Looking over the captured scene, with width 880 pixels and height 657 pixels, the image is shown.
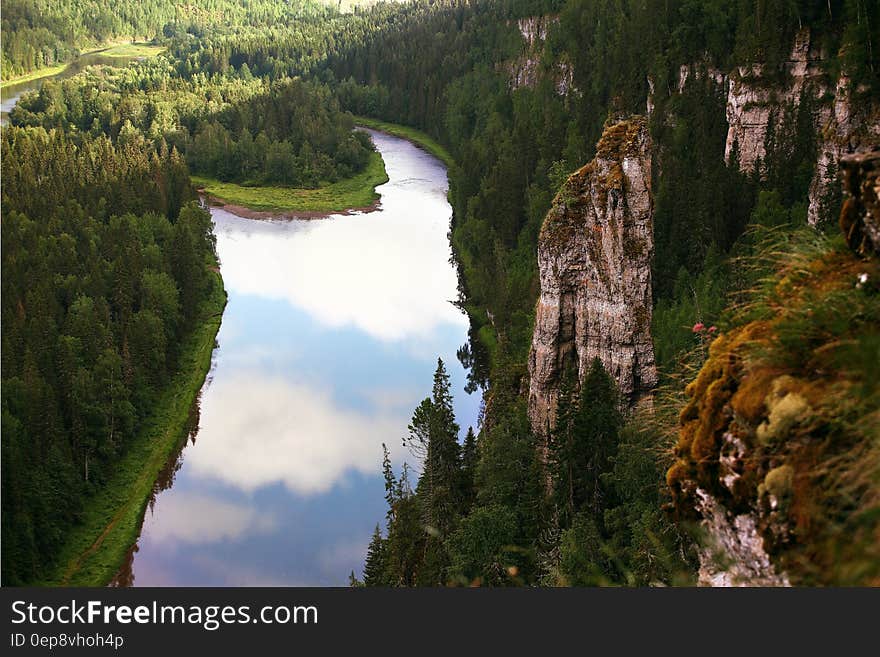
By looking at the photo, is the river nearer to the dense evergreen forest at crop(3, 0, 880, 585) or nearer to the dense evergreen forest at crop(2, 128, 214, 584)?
the dense evergreen forest at crop(3, 0, 880, 585)

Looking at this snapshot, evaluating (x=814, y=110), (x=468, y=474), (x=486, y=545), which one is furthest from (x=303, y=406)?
(x=814, y=110)

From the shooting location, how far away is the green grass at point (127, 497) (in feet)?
139

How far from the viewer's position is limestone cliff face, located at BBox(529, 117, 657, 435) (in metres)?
34.6

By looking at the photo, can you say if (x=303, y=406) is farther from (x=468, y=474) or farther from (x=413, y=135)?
(x=413, y=135)

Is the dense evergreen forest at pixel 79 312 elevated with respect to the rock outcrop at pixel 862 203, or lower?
lower

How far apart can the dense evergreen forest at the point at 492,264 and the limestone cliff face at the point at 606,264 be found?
239cm

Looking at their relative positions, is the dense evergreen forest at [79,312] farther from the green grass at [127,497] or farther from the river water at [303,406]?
the river water at [303,406]

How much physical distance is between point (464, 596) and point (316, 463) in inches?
1722

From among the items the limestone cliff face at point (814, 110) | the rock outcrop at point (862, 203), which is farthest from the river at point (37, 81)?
the rock outcrop at point (862, 203)

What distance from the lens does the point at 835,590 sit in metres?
7.32

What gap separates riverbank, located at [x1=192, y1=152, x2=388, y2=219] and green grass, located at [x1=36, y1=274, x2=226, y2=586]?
50.0m

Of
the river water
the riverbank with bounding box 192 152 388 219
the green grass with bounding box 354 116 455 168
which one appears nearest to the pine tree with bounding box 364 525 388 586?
the river water

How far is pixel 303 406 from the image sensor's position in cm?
5766

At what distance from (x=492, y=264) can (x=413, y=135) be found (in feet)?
284
